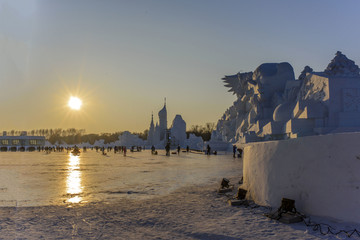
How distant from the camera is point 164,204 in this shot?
241 inches

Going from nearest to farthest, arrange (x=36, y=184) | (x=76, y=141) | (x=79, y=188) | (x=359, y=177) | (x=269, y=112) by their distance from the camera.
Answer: (x=359, y=177)
(x=79, y=188)
(x=36, y=184)
(x=269, y=112)
(x=76, y=141)

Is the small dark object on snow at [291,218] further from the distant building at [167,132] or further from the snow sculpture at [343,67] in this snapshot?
the distant building at [167,132]

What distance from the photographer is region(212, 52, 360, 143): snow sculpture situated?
2241 cm

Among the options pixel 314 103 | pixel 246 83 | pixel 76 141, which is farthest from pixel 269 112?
pixel 76 141

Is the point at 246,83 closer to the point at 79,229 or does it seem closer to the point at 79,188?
the point at 79,188

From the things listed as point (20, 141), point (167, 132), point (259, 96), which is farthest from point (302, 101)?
point (20, 141)

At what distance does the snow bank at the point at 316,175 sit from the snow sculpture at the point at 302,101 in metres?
17.9

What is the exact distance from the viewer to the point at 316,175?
464 cm

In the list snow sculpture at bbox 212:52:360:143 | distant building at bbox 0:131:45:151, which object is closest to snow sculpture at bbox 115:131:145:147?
distant building at bbox 0:131:45:151

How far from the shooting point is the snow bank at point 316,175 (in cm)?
425

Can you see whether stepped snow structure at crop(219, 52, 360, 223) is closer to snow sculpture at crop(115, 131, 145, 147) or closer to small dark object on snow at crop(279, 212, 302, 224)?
small dark object on snow at crop(279, 212, 302, 224)

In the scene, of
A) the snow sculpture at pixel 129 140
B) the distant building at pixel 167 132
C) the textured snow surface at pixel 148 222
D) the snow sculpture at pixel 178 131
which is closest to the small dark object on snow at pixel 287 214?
the textured snow surface at pixel 148 222

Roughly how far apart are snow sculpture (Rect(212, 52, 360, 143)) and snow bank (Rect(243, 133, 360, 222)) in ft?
58.7

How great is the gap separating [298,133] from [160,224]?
19921 mm
